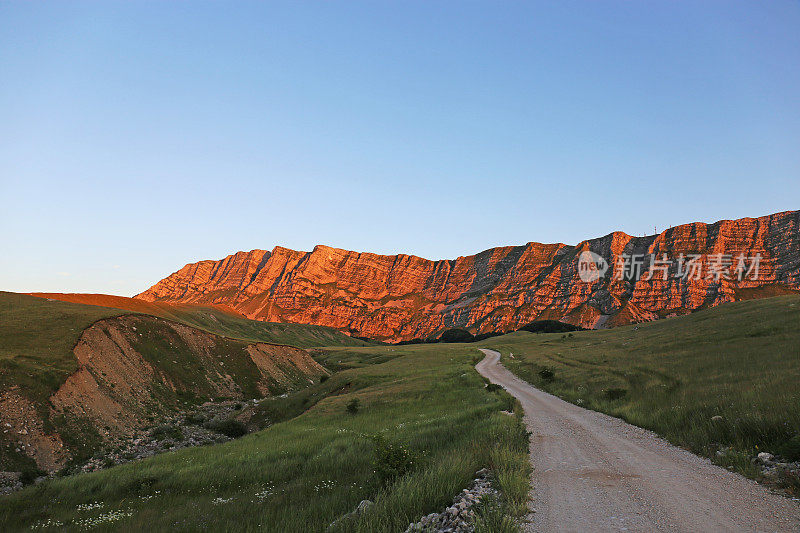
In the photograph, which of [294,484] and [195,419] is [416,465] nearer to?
[294,484]

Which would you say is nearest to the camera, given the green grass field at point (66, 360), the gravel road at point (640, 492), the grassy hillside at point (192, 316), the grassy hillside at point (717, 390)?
the gravel road at point (640, 492)

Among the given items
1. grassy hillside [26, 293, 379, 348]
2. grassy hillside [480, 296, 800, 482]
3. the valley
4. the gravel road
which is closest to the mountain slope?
grassy hillside [26, 293, 379, 348]

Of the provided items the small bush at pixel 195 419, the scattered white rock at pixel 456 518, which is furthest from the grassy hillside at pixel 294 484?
the small bush at pixel 195 419

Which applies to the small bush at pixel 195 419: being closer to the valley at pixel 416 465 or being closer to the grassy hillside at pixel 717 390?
the valley at pixel 416 465

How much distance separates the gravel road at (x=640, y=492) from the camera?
762cm

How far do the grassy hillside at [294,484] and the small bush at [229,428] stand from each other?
16.3 m

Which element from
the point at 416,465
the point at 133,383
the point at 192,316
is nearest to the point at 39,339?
the point at 133,383

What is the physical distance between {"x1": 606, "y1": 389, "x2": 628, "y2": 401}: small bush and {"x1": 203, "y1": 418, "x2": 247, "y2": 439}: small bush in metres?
35.8

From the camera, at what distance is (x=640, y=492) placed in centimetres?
941

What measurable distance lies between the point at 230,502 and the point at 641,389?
87.2 ft

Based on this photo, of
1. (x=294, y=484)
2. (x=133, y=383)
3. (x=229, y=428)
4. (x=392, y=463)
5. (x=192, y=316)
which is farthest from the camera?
(x=192, y=316)

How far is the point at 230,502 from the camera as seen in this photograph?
1202 cm

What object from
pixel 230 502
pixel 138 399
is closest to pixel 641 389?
pixel 230 502

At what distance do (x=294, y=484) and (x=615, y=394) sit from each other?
23.1m
